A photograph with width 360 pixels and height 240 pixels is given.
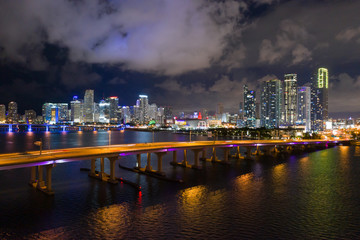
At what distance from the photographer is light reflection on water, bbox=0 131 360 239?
2427 cm

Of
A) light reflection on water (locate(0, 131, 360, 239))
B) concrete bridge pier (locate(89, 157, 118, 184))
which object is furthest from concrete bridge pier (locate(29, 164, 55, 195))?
concrete bridge pier (locate(89, 157, 118, 184))

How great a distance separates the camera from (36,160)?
101ft

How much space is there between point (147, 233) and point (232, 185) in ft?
67.5

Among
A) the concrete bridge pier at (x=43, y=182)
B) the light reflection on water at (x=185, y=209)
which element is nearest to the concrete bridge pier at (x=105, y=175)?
the light reflection on water at (x=185, y=209)

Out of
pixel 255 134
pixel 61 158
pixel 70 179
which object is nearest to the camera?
pixel 61 158

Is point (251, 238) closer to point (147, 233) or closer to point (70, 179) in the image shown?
point (147, 233)

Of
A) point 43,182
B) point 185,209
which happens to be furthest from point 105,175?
point 185,209

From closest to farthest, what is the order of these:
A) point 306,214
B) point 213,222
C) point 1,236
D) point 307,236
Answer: point 1,236
point 307,236
point 213,222
point 306,214

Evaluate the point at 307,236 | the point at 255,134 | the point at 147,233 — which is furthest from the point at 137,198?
the point at 255,134

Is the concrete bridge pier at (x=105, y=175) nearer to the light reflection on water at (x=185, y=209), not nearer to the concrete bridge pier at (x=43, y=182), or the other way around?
the light reflection on water at (x=185, y=209)

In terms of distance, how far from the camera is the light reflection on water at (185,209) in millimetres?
24266

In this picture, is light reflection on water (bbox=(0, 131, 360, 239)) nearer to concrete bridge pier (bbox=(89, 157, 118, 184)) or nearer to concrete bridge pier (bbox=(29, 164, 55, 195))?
concrete bridge pier (bbox=(29, 164, 55, 195))

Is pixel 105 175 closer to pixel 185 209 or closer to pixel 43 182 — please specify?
pixel 43 182

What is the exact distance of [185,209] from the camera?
29.7 meters
